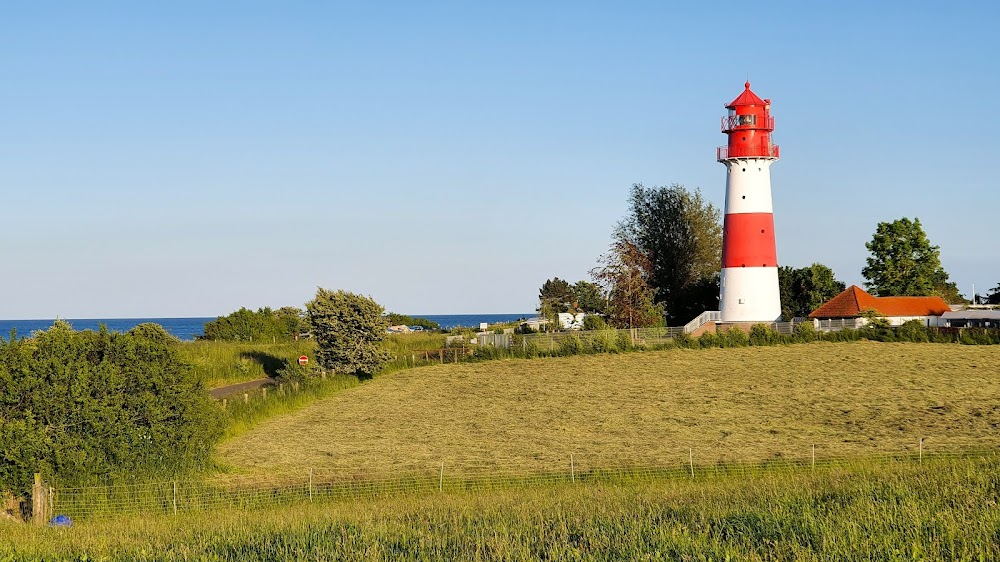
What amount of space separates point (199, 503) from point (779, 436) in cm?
1810

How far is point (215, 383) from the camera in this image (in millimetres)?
49906

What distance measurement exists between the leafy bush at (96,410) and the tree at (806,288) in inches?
2110

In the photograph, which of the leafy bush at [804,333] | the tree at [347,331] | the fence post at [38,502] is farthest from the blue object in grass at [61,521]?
the leafy bush at [804,333]

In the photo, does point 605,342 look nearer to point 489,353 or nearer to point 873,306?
point 489,353

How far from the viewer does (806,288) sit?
73250mm

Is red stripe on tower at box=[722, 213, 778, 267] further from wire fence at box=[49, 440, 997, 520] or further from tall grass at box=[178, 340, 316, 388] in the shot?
wire fence at box=[49, 440, 997, 520]

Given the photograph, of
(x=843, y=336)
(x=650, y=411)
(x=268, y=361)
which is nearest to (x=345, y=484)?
(x=650, y=411)

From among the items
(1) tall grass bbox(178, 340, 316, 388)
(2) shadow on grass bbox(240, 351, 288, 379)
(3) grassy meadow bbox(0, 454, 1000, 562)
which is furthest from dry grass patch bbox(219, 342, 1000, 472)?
(2) shadow on grass bbox(240, 351, 288, 379)

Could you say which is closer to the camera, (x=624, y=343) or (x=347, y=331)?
(x=347, y=331)

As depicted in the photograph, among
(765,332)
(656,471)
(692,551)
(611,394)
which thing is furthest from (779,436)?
(765,332)

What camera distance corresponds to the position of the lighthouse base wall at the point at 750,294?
58156 millimetres

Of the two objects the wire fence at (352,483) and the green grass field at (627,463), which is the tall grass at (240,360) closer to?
the green grass field at (627,463)

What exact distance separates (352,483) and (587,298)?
3118 inches

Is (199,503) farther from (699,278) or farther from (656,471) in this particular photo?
(699,278)
